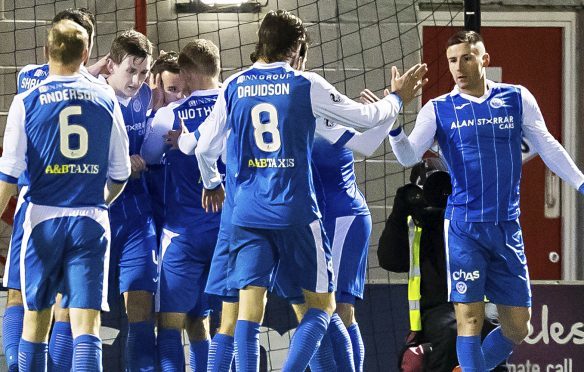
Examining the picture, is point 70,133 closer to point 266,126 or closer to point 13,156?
point 13,156

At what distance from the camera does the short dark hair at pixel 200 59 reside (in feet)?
20.0

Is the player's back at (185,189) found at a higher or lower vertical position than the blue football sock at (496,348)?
higher

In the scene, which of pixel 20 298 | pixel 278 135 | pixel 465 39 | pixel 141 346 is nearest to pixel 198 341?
pixel 141 346

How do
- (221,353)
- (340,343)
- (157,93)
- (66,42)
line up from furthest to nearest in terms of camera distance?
(157,93)
(340,343)
(221,353)
(66,42)

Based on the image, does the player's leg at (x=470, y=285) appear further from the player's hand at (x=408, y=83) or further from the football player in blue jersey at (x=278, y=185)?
the football player in blue jersey at (x=278, y=185)

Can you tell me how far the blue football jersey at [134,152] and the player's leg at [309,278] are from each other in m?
1.09

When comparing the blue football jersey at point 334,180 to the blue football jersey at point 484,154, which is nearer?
the blue football jersey at point 484,154

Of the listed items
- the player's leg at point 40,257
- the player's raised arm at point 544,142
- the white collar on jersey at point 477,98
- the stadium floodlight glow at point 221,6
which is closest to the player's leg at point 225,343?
the player's leg at point 40,257

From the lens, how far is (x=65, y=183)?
207 inches

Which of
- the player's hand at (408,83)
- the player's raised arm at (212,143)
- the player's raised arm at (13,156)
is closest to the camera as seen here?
the player's raised arm at (13,156)

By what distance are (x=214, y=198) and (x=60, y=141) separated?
37.2 inches

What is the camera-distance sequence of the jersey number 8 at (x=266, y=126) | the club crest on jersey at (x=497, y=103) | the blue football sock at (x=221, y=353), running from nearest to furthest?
the jersey number 8 at (x=266, y=126)
the blue football sock at (x=221, y=353)
the club crest on jersey at (x=497, y=103)

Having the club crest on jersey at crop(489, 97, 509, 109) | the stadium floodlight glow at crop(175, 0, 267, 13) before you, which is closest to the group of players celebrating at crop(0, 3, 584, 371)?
the club crest on jersey at crop(489, 97, 509, 109)

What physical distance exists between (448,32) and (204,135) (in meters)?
4.09
